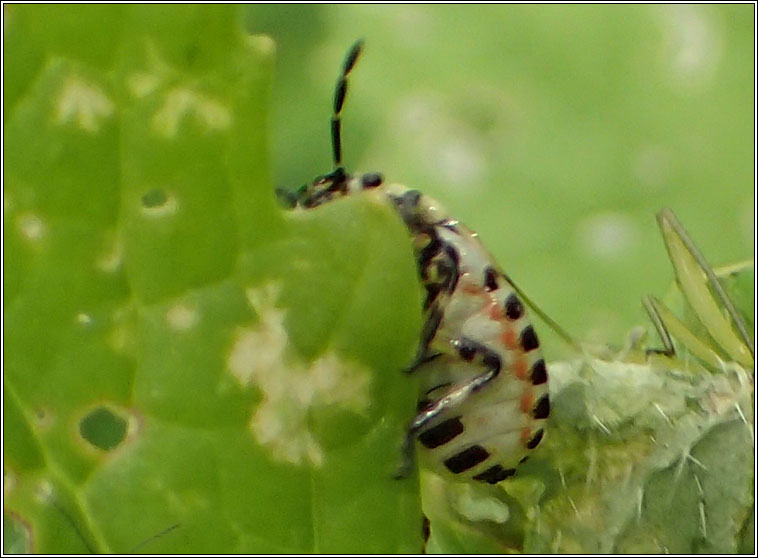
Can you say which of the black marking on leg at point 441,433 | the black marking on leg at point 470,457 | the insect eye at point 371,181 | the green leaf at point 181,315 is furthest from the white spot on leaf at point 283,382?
the insect eye at point 371,181

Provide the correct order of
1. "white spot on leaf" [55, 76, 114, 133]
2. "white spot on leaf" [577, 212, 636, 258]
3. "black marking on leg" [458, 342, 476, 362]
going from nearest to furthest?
"white spot on leaf" [55, 76, 114, 133]
"black marking on leg" [458, 342, 476, 362]
"white spot on leaf" [577, 212, 636, 258]

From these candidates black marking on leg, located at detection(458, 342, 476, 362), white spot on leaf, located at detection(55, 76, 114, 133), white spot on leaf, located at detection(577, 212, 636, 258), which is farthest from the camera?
white spot on leaf, located at detection(577, 212, 636, 258)

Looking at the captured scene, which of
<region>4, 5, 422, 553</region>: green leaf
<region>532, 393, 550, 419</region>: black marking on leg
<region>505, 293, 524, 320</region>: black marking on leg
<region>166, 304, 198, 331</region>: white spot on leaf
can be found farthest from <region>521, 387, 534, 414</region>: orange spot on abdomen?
<region>166, 304, 198, 331</region>: white spot on leaf

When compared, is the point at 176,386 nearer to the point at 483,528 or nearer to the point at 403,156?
the point at 483,528

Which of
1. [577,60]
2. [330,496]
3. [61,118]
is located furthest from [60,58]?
[577,60]

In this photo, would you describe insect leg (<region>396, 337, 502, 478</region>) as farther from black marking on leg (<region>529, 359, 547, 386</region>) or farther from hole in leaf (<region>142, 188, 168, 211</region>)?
hole in leaf (<region>142, 188, 168, 211</region>)

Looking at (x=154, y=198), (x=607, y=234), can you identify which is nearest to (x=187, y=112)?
(x=154, y=198)

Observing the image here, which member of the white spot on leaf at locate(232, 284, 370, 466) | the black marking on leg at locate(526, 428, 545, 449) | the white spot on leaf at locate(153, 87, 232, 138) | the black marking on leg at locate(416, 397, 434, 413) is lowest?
the black marking on leg at locate(526, 428, 545, 449)
